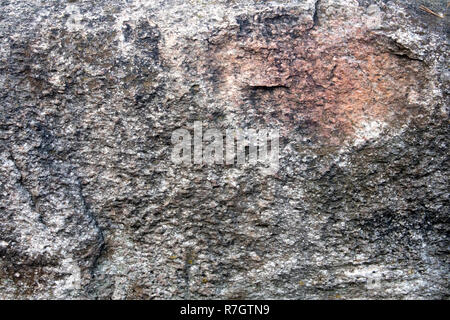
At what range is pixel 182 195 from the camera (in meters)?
1.21

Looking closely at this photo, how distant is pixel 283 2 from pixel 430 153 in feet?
1.78

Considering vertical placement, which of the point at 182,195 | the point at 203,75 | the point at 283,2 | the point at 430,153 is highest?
the point at 283,2

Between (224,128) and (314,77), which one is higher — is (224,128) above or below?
below

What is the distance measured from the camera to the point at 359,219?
1.21 metres

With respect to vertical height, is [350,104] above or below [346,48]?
below

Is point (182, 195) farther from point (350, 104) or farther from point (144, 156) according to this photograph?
point (350, 104)

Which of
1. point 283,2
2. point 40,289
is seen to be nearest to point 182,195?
point 40,289

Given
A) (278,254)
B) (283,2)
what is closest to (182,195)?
(278,254)

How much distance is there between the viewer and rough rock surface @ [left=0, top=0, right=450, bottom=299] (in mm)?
1168

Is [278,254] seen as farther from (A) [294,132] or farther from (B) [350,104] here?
(B) [350,104]

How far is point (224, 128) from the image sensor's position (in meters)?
1.19

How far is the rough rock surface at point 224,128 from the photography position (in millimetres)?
1168
